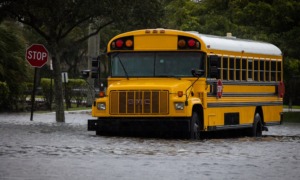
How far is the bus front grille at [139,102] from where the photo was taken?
19.7 metres

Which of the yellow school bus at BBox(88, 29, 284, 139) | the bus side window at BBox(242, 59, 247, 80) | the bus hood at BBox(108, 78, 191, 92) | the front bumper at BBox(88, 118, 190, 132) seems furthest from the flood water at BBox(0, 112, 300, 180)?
the bus side window at BBox(242, 59, 247, 80)

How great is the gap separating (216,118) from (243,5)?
1922cm

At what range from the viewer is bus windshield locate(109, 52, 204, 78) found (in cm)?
2083

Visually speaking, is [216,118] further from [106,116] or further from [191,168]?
[191,168]

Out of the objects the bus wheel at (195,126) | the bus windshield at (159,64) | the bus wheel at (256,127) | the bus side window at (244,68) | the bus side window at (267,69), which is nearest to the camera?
the bus wheel at (195,126)

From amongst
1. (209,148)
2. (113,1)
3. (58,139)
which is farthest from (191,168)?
(113,1)

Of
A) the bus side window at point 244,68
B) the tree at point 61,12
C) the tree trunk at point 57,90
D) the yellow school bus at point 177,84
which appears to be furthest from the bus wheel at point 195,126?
the tree trunk at point 57,90

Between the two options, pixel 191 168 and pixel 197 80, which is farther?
pixel 197 80

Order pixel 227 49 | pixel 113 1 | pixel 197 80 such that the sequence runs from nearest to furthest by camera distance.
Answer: pixel 197 80 → pixel 227 49 → pixel 113 1

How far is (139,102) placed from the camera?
65.2 feet

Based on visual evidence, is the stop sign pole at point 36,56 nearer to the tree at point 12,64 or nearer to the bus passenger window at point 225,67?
the tree at point 12,64

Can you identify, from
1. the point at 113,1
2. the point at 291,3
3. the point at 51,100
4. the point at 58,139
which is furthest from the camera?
the point at 51,100

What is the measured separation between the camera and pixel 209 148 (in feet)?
57.1

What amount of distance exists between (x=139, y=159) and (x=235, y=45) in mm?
9235
